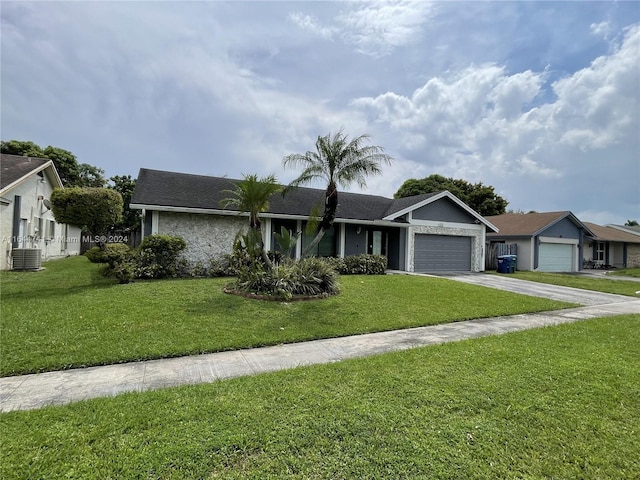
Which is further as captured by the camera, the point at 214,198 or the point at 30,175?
the point at 30,175

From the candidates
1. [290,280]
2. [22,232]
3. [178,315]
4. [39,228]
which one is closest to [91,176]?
[39,228]

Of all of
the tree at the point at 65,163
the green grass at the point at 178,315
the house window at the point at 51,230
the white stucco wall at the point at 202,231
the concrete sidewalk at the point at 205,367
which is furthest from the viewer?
the tree at the point at 65,163

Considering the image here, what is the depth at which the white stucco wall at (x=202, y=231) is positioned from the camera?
13891mm

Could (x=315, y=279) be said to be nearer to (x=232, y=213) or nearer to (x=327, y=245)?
(x=232, y=213)

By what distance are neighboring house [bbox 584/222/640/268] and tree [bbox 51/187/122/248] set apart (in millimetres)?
31898

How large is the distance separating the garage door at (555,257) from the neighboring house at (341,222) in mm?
6099

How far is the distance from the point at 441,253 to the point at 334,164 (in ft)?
34.2

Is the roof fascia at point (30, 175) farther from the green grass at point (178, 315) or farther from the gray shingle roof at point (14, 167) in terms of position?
the green grass at point (178, 315)

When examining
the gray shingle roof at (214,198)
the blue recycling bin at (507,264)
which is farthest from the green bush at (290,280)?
the blue recycling bin at (507,264)

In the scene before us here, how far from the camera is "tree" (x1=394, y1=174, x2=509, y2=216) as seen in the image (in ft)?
129

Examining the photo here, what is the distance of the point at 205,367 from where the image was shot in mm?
4723

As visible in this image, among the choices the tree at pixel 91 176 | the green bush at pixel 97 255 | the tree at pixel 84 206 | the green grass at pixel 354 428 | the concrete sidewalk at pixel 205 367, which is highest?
the tree at pixel 91 176

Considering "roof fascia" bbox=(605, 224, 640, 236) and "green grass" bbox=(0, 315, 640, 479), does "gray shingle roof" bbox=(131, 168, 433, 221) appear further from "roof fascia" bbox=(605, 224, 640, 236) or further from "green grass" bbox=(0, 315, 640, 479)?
"roof fascia" bbox=(605, 224, 640, 236)

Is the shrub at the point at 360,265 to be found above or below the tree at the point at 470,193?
below
